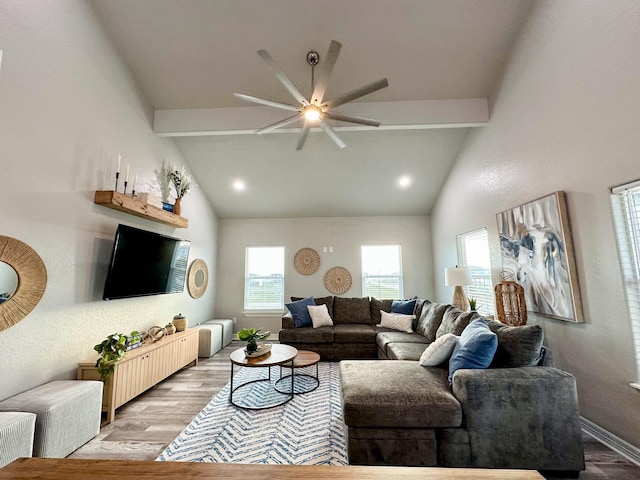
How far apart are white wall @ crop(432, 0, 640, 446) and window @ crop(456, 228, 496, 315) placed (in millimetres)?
934

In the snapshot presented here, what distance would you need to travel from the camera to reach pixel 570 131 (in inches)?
106

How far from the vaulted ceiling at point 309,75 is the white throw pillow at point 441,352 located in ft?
9.51

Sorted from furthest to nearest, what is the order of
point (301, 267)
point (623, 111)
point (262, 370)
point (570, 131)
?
point (301, 267), point (262, 370), point (570, 131), point (623, 111)

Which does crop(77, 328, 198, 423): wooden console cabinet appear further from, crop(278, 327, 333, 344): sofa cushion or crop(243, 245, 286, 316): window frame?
crop(243, 245, 286, 316): window frame

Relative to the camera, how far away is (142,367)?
10.5 feet

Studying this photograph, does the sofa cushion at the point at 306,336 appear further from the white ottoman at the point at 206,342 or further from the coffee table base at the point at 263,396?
the white ottoman at the point at 206,342

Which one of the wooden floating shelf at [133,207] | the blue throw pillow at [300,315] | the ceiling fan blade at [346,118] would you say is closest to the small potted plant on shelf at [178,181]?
the wooden floating shelf at [133,207]

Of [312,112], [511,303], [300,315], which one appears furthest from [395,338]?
[312,112]

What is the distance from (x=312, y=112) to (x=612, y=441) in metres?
3.74

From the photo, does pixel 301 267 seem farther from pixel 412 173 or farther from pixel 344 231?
pixel 412 173

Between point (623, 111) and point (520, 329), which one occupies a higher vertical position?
point (623, 111)

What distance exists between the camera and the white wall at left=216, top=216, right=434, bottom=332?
20.8 feet

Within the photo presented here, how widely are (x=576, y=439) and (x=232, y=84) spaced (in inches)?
194

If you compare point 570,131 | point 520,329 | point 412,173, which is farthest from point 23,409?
point 412,173
